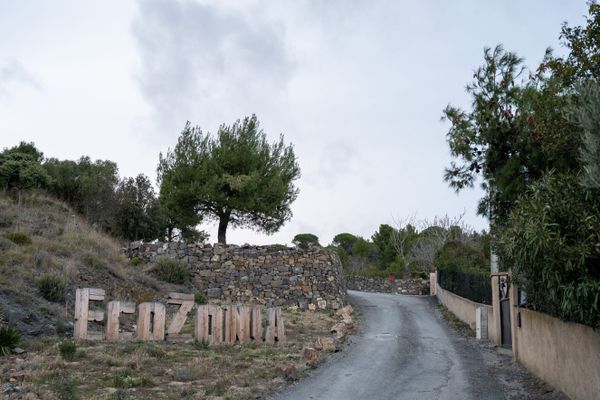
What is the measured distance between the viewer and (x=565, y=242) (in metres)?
7.43

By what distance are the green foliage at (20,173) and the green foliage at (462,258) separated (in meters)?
23.8

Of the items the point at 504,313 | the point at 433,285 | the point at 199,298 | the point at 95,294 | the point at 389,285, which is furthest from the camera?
the point at 389,285

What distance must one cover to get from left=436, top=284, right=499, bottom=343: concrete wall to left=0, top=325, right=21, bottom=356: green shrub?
44.0 ft

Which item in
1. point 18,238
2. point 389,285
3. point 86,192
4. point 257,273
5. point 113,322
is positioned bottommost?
point 113,322

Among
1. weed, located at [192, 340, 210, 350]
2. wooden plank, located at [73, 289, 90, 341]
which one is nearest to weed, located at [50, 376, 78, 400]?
wooden plank, located at [73, 289, 90, 341]

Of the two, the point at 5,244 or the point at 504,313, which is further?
the point at 5,244

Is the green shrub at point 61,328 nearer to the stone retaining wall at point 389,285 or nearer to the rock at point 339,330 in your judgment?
the rock at point 339,330

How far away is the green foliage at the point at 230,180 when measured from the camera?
30.6 meters

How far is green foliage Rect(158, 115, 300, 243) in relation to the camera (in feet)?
100

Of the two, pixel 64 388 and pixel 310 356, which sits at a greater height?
pixel 64 388

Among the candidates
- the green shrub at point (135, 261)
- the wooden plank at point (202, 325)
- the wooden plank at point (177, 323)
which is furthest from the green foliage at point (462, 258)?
the wooden plank at point (177, 323)

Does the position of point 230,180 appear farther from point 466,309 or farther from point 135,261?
point 466,309

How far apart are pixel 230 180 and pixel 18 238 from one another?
12693 millimetres

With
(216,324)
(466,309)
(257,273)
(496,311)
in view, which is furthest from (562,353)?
(257,273)
